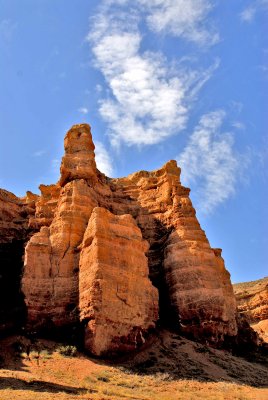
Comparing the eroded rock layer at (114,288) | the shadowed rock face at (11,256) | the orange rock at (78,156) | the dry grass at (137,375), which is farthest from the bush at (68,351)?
the orange rock at (78,156)

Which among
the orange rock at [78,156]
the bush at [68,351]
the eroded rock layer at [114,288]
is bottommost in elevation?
the bush at [68,351]

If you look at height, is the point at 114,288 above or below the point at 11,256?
below

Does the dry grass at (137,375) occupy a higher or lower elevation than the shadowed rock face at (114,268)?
lower

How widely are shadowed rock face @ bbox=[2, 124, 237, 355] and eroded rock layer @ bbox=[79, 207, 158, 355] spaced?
0.08 meters

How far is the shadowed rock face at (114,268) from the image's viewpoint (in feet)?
116

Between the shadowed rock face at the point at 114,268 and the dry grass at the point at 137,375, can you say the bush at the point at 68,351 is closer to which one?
the dry grass at the point at 137,375

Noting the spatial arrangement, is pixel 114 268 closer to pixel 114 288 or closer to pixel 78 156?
pixel 114 288

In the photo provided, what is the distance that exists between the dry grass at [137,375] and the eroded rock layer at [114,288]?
166 cm

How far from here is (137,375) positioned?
3059cm

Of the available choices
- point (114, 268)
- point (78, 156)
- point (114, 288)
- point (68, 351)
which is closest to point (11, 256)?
point (78, 156)

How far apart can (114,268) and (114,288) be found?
5.85 feet

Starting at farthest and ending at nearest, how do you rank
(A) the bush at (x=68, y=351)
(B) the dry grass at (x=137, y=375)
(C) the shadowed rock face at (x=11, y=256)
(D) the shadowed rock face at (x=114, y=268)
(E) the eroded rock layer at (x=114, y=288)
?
(C) the shadowed rock face at (x=11, y=256) < (D) the shadowed rock face at (x=114, y=268) < (E) the eroded rock layer at (x=114, y=288) < (A) the bush at (x=68, y=351) < (B) the dry grass at (x=137, y=375)

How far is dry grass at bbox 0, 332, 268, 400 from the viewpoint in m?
25.2

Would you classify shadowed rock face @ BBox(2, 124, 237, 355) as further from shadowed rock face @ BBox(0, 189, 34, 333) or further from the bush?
shadowed rock face @ BBox(0, 189, 34, 333)
